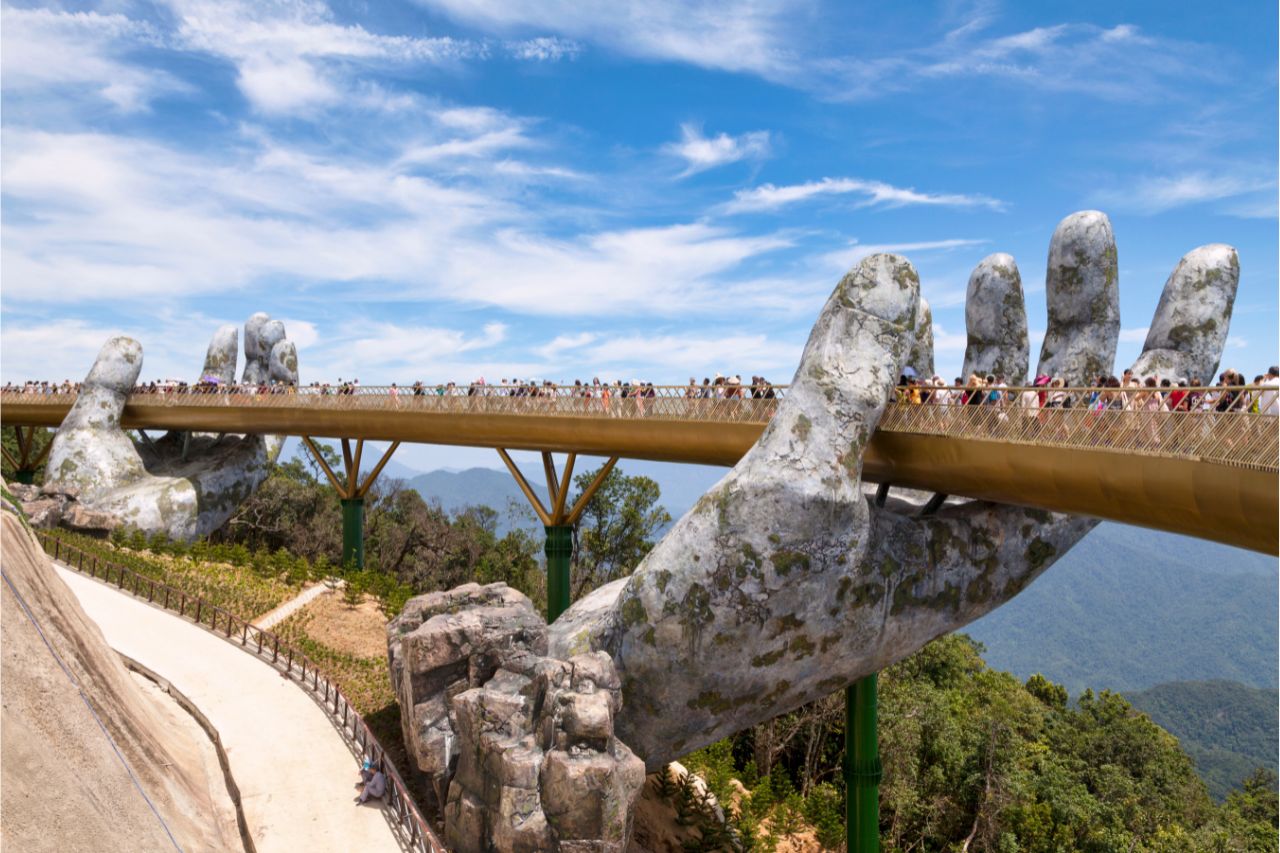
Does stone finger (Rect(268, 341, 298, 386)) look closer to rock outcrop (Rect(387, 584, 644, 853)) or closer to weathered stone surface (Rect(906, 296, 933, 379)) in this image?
rock outcrop (Rect(387, 584, 644, 853))

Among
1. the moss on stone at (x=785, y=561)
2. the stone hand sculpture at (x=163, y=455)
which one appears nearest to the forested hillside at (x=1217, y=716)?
the stone hand sculpture at (x=163, y=455)

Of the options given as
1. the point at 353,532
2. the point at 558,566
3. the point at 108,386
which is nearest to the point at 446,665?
the point at 558,566

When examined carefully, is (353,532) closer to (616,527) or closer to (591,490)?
(591,490)

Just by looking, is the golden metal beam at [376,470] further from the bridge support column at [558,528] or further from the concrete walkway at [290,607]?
the bridge support column at [558,528]

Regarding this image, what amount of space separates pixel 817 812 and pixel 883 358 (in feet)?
53.2

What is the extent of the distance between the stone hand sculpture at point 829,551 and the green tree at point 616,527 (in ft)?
87.5

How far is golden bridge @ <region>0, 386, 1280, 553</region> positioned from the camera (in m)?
12.4

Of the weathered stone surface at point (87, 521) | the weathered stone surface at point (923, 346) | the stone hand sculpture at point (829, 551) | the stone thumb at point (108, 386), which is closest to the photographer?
the stone hand sculpture at point (829, 551)

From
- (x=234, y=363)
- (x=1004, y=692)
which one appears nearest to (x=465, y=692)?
(x=234, y=363)

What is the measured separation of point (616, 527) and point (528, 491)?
59.8 feet

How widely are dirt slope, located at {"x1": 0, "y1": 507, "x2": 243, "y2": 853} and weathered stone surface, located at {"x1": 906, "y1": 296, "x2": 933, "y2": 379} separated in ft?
56.1

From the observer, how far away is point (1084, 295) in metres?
19.6

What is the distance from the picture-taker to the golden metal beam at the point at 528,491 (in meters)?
27.7

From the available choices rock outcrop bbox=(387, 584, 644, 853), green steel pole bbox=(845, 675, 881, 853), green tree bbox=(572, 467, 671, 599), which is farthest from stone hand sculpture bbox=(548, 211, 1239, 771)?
green tree bbox=(572, 467, 671, 599)
